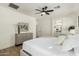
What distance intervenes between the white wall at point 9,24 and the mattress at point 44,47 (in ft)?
0.54

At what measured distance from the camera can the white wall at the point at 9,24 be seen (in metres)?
1.20

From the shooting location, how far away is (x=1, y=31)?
1207 millimetres

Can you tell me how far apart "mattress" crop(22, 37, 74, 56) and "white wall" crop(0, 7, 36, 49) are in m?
0.16

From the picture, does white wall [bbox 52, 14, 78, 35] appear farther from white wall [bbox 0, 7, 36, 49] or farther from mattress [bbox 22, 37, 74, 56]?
white wall [bbox 0, 7, 36, 49]

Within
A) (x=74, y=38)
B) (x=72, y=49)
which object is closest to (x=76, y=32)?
(x=74, y=38)

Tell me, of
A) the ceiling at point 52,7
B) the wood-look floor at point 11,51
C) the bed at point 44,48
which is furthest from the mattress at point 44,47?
the ceiling at point 52,7

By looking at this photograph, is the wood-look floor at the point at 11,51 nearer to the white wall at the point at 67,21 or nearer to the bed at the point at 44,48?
the bed at the point at 44,48

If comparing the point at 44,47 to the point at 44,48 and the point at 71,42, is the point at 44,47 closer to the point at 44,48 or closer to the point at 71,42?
the point at 44,48

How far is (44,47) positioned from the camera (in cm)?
136

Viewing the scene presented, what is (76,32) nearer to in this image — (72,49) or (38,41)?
(72,49)

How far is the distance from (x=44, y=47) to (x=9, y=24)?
0.59 meters

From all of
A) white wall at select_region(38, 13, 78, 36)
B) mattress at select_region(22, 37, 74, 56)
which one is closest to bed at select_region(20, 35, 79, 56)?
mattress at select_region(22, 37, 74, 56)

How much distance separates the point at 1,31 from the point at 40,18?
0.55 m

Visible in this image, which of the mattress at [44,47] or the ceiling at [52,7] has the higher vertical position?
the ceiling at [52,7]
